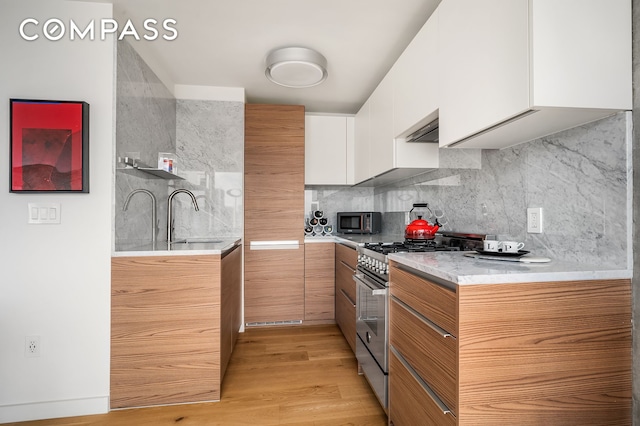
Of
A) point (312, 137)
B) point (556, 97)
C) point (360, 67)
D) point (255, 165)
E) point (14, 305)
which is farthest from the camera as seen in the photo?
point (312, 137)

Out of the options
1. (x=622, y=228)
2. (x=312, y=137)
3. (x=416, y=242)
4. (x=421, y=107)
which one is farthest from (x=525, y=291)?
(x=312, y=137)

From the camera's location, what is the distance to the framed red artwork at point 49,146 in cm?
170

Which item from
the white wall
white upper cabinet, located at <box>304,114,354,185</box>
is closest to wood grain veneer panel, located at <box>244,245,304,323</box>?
white upper cabinet, located at <box>304,114,354,185</box>

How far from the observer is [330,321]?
3246 mm

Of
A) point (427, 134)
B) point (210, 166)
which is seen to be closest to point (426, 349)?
point (427, 134)

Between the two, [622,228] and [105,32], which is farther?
[105,32]

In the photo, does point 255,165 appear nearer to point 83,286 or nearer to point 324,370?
point 83,286

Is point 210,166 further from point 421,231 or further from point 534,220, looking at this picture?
point 534,220

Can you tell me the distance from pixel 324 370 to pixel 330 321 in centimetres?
99

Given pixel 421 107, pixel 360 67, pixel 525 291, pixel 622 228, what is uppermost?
pixel 360 67

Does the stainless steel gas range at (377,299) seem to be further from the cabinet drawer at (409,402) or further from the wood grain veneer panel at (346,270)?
the wood grain veneer panel at (346,270)

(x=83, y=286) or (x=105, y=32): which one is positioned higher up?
(x=105, y=32)

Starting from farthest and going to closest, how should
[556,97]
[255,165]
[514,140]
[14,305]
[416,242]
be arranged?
[255,165]
[416,242]
[14,305]
[514,140]
[556,97]

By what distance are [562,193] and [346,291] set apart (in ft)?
5.77
